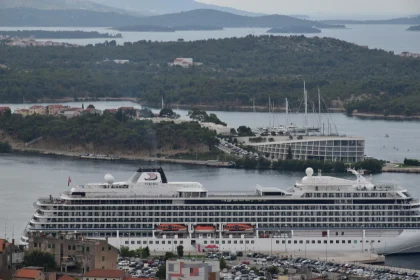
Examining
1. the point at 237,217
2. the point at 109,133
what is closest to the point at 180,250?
the point at 237,217

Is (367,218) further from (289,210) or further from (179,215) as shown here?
(179,215)

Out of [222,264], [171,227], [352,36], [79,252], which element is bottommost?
[352,36]

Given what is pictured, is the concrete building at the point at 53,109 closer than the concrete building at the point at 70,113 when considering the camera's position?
No

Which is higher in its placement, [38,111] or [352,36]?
[38,111]

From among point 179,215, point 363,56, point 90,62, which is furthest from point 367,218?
point 363,56

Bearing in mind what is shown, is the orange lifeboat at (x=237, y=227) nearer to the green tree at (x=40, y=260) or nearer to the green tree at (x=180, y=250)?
the green tree at (x=180, y=250)

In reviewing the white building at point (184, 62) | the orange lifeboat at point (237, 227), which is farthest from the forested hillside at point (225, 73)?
the orange lifeboat at point (237, 227)

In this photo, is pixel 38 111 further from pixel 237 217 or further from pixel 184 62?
pixel 184 62
